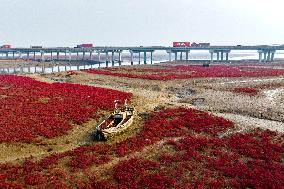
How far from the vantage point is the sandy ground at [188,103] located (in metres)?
28.3

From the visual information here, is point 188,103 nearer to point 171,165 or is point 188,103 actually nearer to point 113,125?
point 113,125

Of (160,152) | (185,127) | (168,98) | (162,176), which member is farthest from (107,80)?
(162,176)

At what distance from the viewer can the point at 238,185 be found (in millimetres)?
21547

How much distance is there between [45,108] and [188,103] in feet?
60.3

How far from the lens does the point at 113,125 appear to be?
106 feet

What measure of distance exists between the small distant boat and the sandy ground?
64 cm

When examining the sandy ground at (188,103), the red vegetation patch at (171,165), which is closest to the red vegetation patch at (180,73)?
the sandy ground at (188,103)

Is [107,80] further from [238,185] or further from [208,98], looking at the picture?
[238,185]

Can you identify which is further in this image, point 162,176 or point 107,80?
point 107,80

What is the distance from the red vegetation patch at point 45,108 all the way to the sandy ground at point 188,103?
5.06 ft

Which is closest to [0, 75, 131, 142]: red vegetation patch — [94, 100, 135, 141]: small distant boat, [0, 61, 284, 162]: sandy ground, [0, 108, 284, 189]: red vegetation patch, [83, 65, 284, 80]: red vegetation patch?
[0, 61, 284, 162]: sandy ground

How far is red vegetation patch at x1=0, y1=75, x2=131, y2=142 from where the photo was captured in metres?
31.6

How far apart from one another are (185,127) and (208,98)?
18.1m

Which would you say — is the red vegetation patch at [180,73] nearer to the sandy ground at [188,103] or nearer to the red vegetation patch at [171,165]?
the sandy ground at [188,103]
